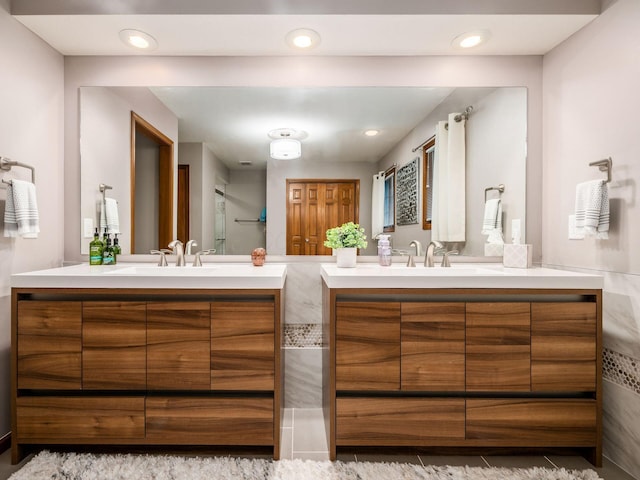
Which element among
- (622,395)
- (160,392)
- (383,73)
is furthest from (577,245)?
(160,392)

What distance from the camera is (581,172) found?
176 centimetres

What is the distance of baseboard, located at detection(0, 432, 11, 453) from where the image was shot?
1628mm

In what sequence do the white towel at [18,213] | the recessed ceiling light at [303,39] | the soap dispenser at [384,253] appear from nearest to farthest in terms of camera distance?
the white towel at [18,213]
the recessed ceiling light at [303,39]
the soap dispenser at [384,253]

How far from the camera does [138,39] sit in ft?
6.07

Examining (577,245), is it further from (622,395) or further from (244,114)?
(244,114)

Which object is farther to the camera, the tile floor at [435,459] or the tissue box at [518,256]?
the tissue box at [518,256]

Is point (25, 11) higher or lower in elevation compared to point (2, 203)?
higher

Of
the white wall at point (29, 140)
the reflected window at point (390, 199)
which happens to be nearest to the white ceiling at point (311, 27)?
the white wall at point (29, 140)

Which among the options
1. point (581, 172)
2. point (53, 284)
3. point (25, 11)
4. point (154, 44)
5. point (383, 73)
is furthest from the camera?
point (383, 73)

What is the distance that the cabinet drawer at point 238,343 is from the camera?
1515 millimetres

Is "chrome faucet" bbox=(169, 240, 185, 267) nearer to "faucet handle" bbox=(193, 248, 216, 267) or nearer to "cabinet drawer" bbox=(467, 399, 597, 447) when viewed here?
"faucet handle" bbox=(193, 248, 216, 267)

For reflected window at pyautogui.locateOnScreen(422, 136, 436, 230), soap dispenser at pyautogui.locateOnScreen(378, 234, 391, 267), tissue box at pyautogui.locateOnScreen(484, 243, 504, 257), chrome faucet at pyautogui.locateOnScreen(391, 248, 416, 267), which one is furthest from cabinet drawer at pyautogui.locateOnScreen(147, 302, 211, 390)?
tissue box at pyautogui.locateOnScreen(484, 243, 504, 257)

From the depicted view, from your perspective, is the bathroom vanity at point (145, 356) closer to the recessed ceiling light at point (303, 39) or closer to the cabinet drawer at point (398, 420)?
the cabinet drawer at point (398, 420)

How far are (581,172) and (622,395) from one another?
42.1 inches
